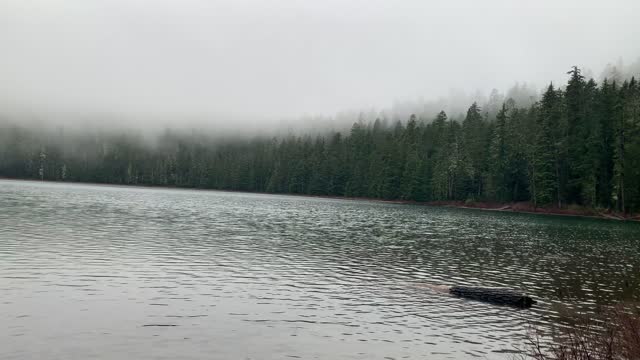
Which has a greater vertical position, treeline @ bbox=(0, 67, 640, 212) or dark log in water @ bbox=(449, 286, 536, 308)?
treeline @ bbox=(0, 67, 640, 212)

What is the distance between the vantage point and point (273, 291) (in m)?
28.1

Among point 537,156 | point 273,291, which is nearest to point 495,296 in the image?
point 273,291

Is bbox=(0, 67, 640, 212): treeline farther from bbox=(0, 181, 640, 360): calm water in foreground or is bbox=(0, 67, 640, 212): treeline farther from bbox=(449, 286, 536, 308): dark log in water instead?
bbox=(449, 286, 536, 308): dark log in water

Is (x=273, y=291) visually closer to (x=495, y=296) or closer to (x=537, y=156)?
(x=495, y=296)

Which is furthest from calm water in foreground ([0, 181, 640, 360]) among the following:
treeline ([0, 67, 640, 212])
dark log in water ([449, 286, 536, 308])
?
treeline ([0, 67, 640, 212])

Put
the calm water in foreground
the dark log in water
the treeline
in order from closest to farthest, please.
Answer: the calm water in foreground → the dark log in water → the treeline

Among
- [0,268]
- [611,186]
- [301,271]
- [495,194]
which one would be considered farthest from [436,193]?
[0,268]

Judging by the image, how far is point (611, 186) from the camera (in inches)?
4186

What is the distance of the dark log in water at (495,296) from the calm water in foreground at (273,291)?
0.71 m

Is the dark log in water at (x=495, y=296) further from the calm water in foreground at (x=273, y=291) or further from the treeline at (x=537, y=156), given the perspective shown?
the treeline at (x=537, y=156)

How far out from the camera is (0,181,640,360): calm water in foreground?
61.7 feet

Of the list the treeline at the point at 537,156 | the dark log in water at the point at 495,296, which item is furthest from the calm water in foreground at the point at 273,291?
the treeline at the point at 537,156

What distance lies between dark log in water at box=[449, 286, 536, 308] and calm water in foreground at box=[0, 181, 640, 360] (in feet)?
2.33

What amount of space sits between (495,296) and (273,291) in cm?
1306
